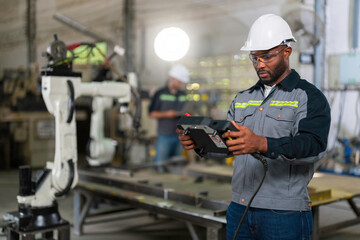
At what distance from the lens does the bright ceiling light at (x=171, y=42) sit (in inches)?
242

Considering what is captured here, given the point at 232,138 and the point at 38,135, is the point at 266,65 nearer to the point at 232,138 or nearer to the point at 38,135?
the point at 232,138

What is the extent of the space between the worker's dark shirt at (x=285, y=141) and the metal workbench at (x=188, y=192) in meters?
0.71

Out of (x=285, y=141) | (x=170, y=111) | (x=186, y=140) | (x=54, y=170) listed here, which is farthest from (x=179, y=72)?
(x=285, y=141)

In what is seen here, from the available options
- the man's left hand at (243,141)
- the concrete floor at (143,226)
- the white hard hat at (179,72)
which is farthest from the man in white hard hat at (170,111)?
the man's left hand at (243,141)

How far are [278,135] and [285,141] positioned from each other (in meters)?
0.15

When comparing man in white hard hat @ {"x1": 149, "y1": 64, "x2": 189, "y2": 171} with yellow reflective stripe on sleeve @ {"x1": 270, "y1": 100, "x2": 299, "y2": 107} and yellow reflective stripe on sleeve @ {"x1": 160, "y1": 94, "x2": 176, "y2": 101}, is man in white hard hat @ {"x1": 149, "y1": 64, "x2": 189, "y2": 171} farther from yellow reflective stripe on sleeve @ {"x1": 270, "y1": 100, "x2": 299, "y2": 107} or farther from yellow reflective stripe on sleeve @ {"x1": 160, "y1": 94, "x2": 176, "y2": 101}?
yellow reflective stripe on sleeve @ {"x1": 270, "y1": 100, "x2": 299, "y2": 107}

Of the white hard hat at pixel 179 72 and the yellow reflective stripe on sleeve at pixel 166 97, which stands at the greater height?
the white hard hat at pixel 179 72

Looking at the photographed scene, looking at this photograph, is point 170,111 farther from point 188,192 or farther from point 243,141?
point 243,141

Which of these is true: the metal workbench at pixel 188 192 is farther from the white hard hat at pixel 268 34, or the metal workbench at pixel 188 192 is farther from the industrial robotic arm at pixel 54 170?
the white hard hat at pixel 268 34

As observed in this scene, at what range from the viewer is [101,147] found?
3416 mm

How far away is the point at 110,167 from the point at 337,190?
1914 millimetres

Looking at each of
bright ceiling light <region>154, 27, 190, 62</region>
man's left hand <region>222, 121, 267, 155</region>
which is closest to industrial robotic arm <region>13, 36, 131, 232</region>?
man's left hand <region>222, 121, 267, 155</region>

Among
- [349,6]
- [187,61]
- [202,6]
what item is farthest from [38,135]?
[349,6]

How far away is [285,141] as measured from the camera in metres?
1.51
